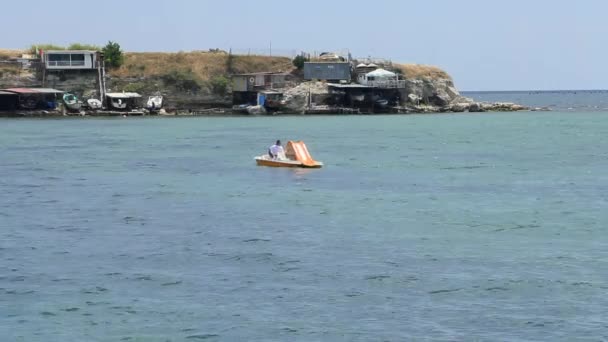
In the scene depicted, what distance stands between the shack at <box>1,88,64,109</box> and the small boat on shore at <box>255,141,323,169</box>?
66425 mm

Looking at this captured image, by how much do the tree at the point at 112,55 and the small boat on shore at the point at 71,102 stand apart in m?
11.9

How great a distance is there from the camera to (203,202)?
44438 mm

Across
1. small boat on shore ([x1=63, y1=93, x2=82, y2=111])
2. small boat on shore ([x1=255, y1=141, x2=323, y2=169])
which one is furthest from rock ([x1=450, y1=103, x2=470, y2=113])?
small boat on shore ([x1=255, y1=141, x2=323, y2=169])

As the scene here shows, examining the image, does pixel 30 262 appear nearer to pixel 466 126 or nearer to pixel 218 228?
pixel 218 228

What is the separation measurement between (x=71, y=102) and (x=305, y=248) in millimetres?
95513

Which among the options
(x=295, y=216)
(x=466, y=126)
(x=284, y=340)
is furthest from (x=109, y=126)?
(x=284, y=340)

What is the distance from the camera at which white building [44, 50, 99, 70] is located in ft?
420

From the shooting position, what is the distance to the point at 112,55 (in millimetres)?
136250

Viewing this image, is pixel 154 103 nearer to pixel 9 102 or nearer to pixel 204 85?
pixel 204 85

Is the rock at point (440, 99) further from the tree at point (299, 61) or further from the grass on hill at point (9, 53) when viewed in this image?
the grass on hill at point (9, 53)

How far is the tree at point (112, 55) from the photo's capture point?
135875 millimetres

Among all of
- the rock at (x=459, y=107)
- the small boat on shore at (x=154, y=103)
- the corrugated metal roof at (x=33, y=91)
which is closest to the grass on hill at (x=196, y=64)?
the small boat on shore at (x=154, y=103)

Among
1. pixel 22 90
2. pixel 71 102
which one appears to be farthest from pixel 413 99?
pixel 22 90

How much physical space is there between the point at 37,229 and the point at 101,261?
684cm
